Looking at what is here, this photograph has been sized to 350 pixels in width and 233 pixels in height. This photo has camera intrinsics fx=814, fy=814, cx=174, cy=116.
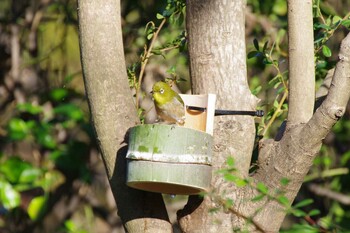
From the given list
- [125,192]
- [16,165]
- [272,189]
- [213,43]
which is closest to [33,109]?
[16,165]

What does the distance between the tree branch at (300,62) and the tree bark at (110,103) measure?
60 cm

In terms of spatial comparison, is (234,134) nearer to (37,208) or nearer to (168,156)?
(168,156)

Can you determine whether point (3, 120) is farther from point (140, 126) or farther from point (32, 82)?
point (140, 126)

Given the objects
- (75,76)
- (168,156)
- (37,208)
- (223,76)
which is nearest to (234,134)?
(223,76)

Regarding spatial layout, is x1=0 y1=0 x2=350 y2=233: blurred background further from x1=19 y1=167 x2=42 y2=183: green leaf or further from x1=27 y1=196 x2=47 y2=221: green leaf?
x1=19 y1=167 x2=42 y2=183: green leaf

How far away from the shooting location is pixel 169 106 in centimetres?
284

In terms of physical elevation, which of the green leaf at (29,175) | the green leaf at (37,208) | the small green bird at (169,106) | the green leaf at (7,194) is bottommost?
the green leaf at (37,208)

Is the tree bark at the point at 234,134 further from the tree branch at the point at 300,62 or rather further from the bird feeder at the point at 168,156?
the bird feeder at the point at 168,156

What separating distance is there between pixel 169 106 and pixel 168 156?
29 centimetres

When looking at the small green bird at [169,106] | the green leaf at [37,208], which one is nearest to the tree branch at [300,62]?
the small green bird at [169,106]

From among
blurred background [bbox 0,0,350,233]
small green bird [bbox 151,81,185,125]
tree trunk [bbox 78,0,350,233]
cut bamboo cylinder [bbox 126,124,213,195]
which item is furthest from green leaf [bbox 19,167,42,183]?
blurred background [bbox 0,0,350,233]

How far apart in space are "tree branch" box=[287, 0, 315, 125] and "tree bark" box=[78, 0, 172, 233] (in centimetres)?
60

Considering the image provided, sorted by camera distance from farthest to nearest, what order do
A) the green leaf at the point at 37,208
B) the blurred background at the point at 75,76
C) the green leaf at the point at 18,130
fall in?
the blurred background at the point at 75,76 < the green leaf at the point at 37,208 < the green leaf at the point at 18,130

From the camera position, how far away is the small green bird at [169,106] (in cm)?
285
